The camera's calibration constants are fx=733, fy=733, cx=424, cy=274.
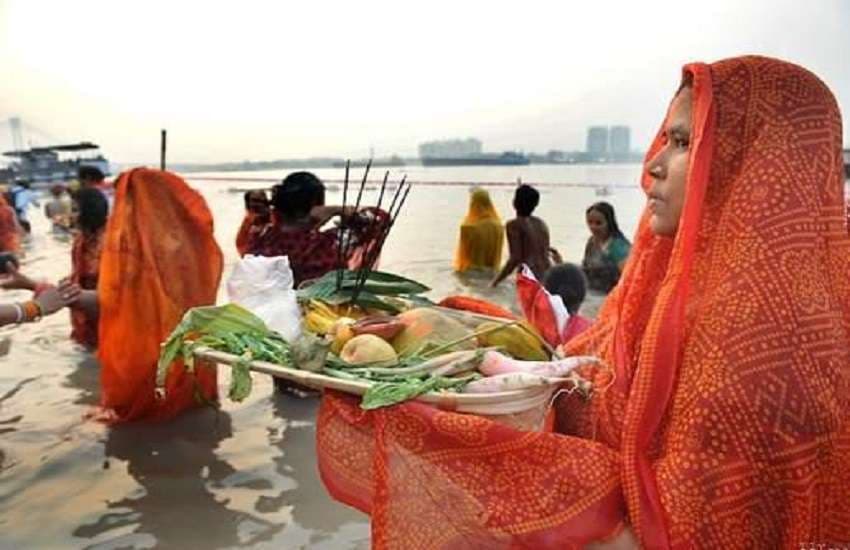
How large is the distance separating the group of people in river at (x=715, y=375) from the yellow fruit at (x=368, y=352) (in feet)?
0.52

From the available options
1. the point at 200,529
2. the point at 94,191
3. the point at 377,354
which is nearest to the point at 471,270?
the point at 94,191

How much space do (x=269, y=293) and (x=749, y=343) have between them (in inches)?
46.7

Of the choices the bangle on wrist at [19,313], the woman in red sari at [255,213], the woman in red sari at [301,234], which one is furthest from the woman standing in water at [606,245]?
the bangle on wrist at [19,313]

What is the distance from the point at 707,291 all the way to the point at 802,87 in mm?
422

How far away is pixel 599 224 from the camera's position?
6559 millimetres

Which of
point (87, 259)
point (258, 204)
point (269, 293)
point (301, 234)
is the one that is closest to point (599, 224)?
point (258, 204)

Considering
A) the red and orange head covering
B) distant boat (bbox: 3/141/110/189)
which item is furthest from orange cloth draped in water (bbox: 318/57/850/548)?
distant boat (bbox: 3/141/110/189)

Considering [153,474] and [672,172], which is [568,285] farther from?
[672,172]

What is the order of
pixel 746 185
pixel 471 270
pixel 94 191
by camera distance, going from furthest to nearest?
1. pixel 471 270
2. pixel 94 191
3. pixel 746 185

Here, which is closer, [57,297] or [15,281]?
[57,297]

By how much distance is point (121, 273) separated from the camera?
391 centimetres

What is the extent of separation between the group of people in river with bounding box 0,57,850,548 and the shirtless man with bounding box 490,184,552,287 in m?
5.96

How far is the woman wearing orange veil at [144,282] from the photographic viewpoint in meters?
3.91

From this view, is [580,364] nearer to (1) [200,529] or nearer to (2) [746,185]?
(2) [746,185]
